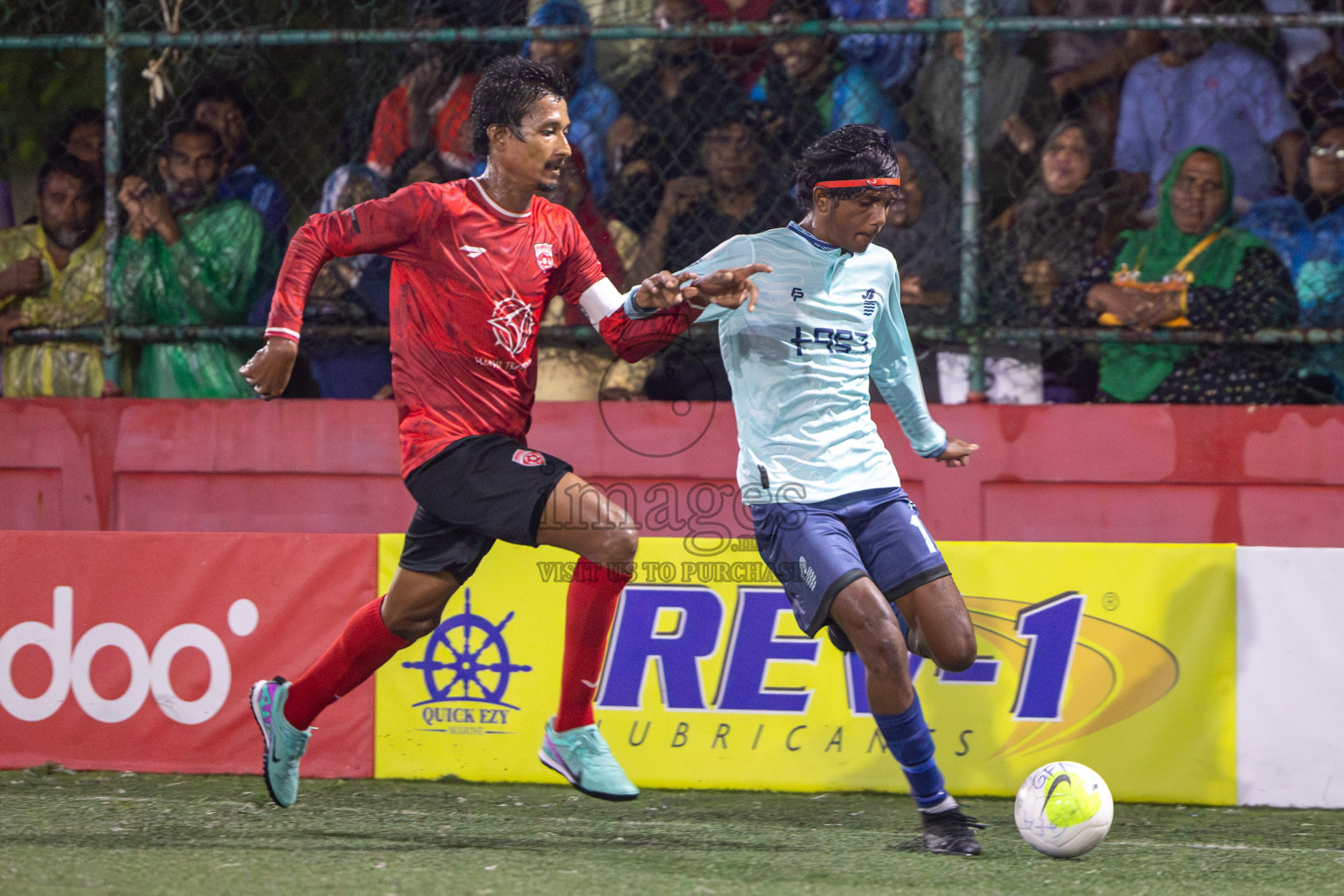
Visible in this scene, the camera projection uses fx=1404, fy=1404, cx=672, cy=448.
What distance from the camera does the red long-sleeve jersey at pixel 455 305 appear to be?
404 centimetres

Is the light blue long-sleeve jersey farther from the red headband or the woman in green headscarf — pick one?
the woman in green headscarf

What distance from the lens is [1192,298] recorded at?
18.9 feet

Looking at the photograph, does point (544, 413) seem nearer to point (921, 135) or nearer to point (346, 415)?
point (346, 415)

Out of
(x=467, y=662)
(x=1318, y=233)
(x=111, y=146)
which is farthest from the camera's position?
(x=111, y=146)

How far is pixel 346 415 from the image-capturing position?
625cm

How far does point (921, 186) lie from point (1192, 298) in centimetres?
120

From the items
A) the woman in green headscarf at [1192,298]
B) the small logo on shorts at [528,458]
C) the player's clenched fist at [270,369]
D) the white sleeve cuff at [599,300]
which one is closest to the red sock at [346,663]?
the small logo on shorts at [528,458]

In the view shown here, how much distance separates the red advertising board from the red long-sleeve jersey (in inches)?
54.4

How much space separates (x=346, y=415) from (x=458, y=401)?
2363 millimetres

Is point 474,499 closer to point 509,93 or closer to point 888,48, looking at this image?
point 509,93

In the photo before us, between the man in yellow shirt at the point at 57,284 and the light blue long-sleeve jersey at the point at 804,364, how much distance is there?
11.8 ft

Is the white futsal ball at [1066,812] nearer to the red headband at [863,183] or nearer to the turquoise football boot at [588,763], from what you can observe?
the turquoise football boot at [588,763]

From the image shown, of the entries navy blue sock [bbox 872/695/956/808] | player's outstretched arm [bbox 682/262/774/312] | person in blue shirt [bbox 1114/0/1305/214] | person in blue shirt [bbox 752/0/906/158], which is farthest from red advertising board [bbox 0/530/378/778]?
person in blue shirt [bbox 1114/0/1305/214]

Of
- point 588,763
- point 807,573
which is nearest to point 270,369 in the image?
point 588,763
